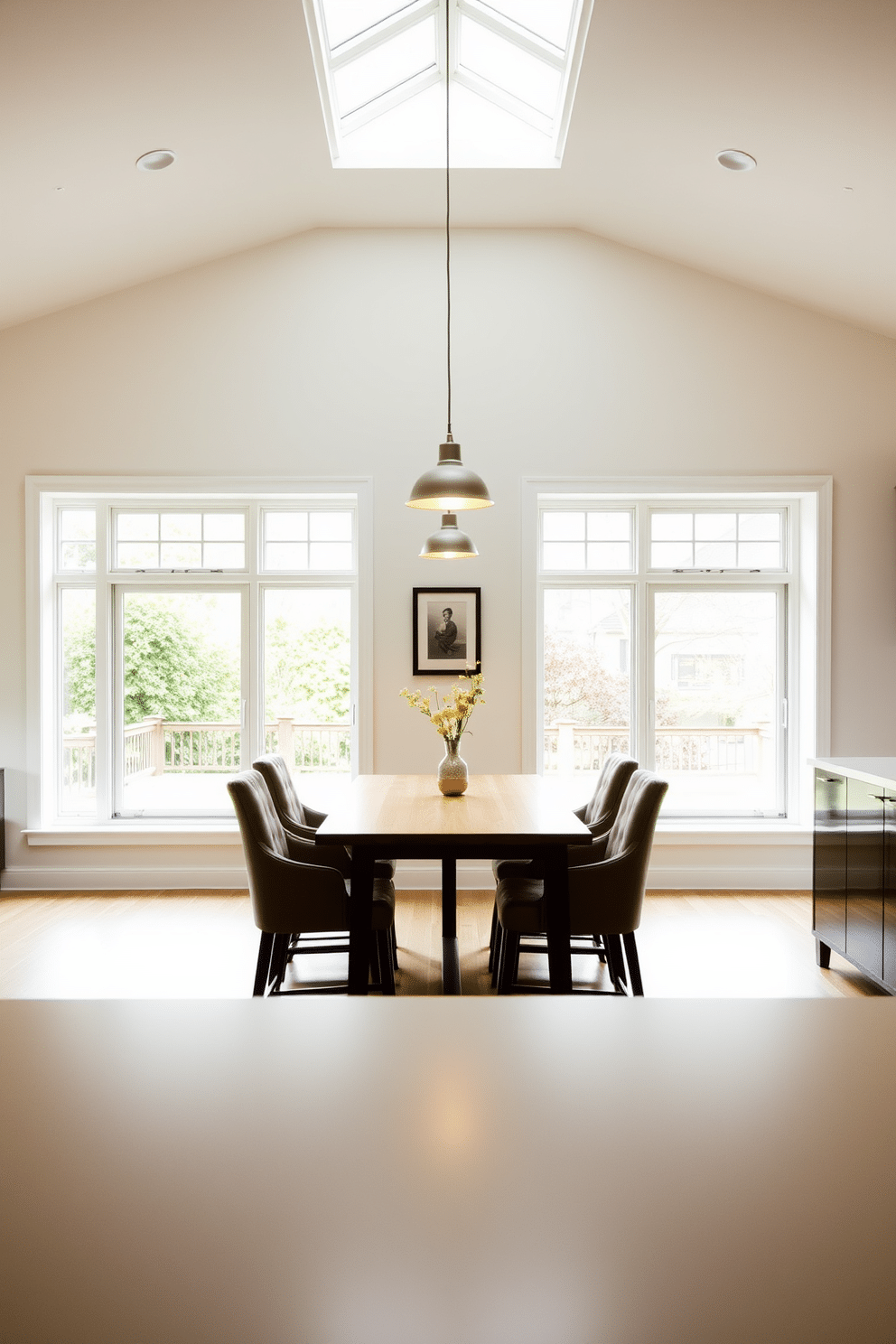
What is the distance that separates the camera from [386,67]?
4.40 m

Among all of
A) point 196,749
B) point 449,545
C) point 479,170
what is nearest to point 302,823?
point 449,545

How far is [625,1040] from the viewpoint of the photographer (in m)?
0.92

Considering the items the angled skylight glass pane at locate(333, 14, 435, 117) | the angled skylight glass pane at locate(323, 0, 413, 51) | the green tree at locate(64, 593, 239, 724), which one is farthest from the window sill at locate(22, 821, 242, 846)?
the angled skylight glass pane at locate(323, 0, 413, 51)

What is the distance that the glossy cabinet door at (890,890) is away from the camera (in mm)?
3402

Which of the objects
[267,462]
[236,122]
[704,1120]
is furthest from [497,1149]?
[267,462]

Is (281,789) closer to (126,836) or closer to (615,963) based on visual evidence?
(615,963)

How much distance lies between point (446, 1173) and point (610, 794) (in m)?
3.44

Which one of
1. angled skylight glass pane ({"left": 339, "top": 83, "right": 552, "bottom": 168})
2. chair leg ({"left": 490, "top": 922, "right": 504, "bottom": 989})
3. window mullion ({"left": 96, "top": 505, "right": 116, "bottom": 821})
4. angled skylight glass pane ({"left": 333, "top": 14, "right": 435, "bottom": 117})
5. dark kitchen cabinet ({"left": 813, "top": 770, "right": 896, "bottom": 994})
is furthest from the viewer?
window mullion ({"left": 96, "top": 505, "right": 116, "bottom": 821})

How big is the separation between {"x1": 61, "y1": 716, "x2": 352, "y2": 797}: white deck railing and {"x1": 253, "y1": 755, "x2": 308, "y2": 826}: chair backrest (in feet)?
4.91

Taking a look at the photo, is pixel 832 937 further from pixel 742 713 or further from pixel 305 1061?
pixel 305 1061

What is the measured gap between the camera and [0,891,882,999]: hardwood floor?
12.6 feet

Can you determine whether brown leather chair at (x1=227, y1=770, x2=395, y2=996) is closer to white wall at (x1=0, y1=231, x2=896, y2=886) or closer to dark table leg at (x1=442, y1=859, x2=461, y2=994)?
dark table leg at (x1=442, y1=859, x2=461, y2=994)

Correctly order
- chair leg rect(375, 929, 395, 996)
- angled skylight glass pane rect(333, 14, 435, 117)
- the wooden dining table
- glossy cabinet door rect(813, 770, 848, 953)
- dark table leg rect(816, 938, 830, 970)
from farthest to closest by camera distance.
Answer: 1. angled skylight glass pane rect(333, 14, 435, 117)
2. dark table leg rect(816, 938, 830, 970)
3. glossy cabinet door rect(813, 770, 848, 953)
4. chair leg rect(375, 929, 395, 996)
5. the wooden dining table

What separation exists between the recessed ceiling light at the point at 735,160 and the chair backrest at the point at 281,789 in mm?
3495
